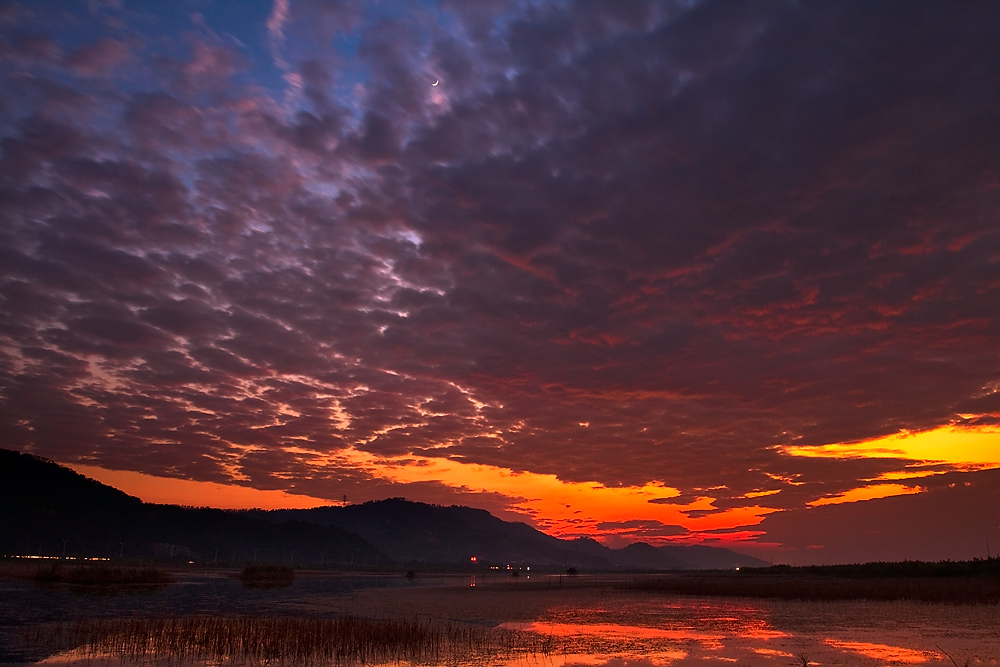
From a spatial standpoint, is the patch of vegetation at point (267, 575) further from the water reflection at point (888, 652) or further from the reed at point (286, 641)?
the water reflection at point (888, 652)

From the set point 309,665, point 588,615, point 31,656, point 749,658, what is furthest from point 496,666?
point 588,615

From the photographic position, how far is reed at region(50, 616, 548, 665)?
28500 millimetres

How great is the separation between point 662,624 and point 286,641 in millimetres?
26324

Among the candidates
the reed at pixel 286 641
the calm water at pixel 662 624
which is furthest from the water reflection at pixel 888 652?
the reed at pixel 286 641

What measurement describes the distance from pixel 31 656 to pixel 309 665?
1174 centimetres

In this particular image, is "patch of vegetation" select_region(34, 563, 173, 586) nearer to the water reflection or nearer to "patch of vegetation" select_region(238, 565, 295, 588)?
"patch of vegetation" select_region(238, 565, 295, 588)

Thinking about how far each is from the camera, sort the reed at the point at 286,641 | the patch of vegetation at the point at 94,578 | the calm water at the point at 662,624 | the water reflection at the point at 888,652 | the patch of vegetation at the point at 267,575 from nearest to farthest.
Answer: the water reflection at the point at 888,652, the reed at the point at 286,641, the calm water at the point at 662,624, the patch of vegetation at the point at 94,578, the patch of vegetation at the point at 267,575

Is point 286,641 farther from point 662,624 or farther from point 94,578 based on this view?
point 94,578

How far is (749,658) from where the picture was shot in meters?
29.0

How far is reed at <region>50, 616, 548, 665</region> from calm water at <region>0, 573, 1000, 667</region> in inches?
82.5

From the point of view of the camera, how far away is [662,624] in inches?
1772

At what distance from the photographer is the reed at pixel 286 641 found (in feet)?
93.5

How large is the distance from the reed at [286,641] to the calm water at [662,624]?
2094 mm

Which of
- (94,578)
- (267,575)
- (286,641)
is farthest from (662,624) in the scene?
(267,575)
